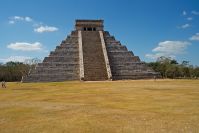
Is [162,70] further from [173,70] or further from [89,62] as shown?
[89,62]

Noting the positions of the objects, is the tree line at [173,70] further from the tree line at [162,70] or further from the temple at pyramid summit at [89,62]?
the temple at pyramid summit at [89,62]

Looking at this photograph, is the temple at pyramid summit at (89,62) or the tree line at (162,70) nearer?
the temple at pyramid summit at (89,62)

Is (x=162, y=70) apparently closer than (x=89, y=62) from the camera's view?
No

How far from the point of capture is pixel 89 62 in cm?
4216

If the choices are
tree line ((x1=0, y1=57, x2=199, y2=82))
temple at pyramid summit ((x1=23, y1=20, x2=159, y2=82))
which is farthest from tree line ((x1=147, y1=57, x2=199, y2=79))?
temple at pyramid summit ((x1=23, y1=20, x2=159, y2=82))

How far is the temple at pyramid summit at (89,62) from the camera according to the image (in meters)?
39.8

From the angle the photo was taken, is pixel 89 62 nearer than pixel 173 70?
Yes

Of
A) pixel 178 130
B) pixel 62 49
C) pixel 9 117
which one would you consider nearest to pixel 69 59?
pixel 62 49

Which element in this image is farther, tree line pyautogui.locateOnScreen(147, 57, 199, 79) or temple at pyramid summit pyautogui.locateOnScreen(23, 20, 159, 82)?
tree line pyautogui.locateOnScreen(147, 57, 199, 79)

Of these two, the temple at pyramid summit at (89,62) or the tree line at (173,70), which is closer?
the temple at pyramid summit at (89,62)

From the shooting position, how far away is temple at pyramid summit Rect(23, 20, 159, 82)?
39750 millimetres

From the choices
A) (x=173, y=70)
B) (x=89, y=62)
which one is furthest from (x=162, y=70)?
(x=89, y=62)

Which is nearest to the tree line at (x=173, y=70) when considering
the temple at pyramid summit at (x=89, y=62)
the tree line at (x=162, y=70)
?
the tree line at (x=162, y=70)

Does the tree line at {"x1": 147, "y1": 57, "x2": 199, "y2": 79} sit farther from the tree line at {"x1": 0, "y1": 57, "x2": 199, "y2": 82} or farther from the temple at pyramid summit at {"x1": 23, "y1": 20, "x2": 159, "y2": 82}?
the temple at pyramid summit at {"x1": 23, "y1": 20, "x2": 159, "y2": 82}
